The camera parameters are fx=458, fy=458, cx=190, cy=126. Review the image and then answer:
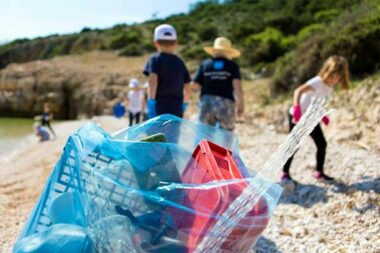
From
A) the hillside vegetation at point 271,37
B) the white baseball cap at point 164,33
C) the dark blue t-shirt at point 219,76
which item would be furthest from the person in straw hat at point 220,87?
the hillside vegetation at point 271,37

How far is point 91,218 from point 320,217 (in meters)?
2.37

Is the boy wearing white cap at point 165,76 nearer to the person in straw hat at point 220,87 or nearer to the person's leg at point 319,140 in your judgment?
the person in straw hat at point 220,87

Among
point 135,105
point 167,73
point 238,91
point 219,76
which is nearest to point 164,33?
point 167,73

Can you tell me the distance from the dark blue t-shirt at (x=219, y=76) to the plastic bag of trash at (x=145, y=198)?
98.7 inches

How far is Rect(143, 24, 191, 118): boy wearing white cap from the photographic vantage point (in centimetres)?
407

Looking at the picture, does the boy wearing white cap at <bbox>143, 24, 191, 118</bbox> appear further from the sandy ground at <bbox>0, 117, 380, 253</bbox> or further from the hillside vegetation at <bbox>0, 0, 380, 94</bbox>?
Answer: the hillside vegetation at <bbox>0, 0, 380, 94</bbox>

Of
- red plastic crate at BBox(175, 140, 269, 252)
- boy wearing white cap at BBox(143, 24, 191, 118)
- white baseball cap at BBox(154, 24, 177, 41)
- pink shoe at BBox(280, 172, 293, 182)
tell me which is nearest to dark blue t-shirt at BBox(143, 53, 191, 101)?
boy wearing white cap at BBox(143, 24, 191, 118)

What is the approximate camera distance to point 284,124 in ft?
29.8

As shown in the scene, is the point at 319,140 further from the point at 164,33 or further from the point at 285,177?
the point at 164,33

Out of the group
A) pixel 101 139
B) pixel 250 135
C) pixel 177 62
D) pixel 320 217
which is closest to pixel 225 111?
pixel 177 62

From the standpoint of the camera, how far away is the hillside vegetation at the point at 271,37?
899 cm

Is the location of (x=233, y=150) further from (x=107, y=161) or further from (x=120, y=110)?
(x=120, y=110)

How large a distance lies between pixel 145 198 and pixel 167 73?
235cm

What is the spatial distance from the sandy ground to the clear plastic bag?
1.21 metres
